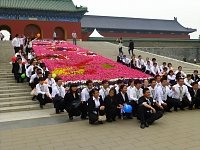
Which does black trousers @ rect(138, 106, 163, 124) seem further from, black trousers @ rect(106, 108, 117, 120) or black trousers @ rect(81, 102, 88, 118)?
black trousers @ rect(81, 102, 88, 118)

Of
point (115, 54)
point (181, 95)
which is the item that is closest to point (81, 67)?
point (181, 95)

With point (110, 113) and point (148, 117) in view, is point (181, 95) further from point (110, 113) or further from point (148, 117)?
point (110, 113)

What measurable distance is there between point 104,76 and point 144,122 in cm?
664

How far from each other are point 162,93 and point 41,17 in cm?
2667

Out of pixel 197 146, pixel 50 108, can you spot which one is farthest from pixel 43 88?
pixel 197 146

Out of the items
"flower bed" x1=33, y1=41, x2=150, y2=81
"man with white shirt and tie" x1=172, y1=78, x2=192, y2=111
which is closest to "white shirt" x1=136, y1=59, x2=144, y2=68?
"flower bed" x1=33, y1=41, x2=150, y2=81

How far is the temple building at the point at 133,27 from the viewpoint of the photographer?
4450 cm

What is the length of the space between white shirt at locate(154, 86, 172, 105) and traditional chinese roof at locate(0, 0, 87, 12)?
84.5 ft

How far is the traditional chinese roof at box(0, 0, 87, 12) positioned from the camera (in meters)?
32.9

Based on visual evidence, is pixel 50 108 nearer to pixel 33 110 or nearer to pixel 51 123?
pixel 33 110

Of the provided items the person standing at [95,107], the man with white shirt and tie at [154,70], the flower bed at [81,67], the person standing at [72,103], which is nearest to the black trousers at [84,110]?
the person standing at [72,103]

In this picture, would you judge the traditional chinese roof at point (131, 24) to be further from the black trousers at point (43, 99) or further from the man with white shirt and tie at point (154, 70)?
the black trousers at point (43, 99)

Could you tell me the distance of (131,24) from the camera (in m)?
47.6

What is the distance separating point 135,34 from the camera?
4625cm
